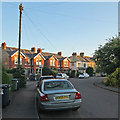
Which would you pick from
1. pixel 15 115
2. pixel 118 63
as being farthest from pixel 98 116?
pixel 118 63

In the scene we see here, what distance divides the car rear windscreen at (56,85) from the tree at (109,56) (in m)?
14.5

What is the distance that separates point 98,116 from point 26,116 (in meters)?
2.81

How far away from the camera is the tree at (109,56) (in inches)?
755

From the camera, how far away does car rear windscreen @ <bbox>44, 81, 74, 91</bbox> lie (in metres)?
5.98

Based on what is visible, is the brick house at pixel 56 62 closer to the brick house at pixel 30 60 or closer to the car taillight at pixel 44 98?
the brick house at pixel 30 60

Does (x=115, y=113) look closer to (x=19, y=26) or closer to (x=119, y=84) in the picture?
(x=119, y=84)

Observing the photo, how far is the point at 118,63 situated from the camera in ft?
63.8

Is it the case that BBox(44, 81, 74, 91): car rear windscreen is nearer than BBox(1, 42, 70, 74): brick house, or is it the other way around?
BBox(44, 81, 74, 91): car rear windscreen

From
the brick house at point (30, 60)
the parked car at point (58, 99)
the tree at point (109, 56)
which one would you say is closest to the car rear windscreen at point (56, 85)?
the parked car at point (58, 99)

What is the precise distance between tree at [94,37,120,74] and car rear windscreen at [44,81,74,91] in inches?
571

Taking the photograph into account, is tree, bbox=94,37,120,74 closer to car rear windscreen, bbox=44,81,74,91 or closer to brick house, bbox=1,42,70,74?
car rear windscreen, bbox=44,81,74,91

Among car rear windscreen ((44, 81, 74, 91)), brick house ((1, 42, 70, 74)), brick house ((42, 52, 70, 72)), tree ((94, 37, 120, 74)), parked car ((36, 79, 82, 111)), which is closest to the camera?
parked car ((36, 79, 82, 111))

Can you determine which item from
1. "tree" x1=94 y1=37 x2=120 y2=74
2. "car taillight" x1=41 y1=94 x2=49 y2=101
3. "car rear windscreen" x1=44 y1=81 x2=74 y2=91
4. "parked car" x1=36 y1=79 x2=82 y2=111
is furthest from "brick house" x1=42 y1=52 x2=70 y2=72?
"car taillight" x1=41 y1=94 x2=49 y2=101

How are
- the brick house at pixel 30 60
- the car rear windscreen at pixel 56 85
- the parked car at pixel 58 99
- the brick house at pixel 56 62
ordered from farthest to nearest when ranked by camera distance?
1. the brick house at pixel 56 62
2. the brick house at pixel 30 60
3. the car rear windscreen at pixel 56 85
4. the parked car at pixel 58 99
